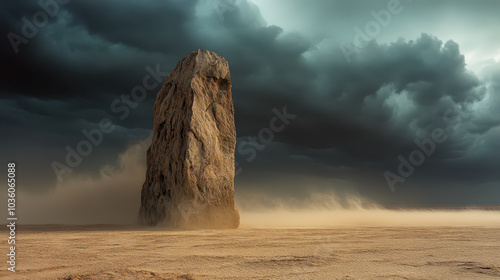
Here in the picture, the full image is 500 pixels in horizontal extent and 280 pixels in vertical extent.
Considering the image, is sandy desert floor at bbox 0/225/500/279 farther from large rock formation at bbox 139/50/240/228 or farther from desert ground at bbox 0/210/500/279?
large rock formation at bbox 139/50/240/228

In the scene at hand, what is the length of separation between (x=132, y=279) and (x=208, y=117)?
8637 millimetres

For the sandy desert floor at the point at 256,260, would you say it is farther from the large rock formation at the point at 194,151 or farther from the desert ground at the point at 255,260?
the large rock formation at the point at 194,151

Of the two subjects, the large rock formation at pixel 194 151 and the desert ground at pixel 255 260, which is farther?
the large rock formation at pixel 194 151

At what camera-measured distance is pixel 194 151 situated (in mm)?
10430

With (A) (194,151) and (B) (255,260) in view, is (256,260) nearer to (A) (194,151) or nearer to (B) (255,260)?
(B) (255,260)

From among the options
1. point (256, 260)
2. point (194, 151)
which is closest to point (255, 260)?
point (256, 260)

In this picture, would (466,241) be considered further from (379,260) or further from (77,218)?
(77,218)

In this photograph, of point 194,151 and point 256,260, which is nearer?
point 256,260

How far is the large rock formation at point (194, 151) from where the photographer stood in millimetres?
10195

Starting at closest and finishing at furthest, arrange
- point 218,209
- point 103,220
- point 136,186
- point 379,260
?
point 379,260 → point 218,209 → point 103,220 → point 136,186

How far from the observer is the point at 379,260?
430 centimetres

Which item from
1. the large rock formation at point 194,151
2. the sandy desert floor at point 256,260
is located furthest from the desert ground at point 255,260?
the large rock formation at point 194,151

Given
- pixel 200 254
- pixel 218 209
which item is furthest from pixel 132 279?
pixel 218 209

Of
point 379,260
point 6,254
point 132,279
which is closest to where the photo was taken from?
point 132,279
